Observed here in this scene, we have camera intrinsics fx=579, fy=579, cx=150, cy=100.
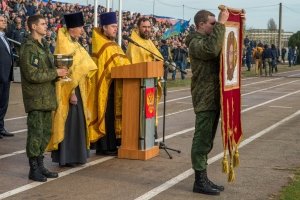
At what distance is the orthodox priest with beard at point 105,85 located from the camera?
862 cm

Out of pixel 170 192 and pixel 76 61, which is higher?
pixel 76 61

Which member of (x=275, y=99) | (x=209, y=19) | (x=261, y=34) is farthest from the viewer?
(x=261, y=34)

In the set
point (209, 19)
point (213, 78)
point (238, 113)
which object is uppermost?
point (209, 19)

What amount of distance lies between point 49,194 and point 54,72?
1.49 m

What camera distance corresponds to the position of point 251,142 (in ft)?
33.3

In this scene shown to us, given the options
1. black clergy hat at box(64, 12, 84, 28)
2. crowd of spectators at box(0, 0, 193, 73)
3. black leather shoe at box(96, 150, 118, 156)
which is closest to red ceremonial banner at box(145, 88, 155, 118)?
black leather shoe at box(96, 150, 118, 156)

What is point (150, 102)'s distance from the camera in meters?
8.65

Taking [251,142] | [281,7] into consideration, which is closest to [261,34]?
[281,7]

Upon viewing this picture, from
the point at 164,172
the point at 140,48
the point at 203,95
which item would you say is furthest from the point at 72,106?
the point at 203,95

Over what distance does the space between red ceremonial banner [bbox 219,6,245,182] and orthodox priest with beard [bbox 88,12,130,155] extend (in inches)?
101

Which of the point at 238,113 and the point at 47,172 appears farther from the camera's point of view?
the point at 47,172

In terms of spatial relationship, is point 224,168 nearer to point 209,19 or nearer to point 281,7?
point 209,19

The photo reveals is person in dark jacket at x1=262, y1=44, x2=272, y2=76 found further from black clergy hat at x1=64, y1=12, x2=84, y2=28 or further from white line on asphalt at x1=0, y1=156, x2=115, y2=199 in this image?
black clergy hat at x1=64, y1=12, x2=84, y2=28

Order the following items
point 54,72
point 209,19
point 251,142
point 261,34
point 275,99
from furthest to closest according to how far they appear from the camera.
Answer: point 261,34 < point 275,99 < point 251,142 < point 54,72 < point 209,19
